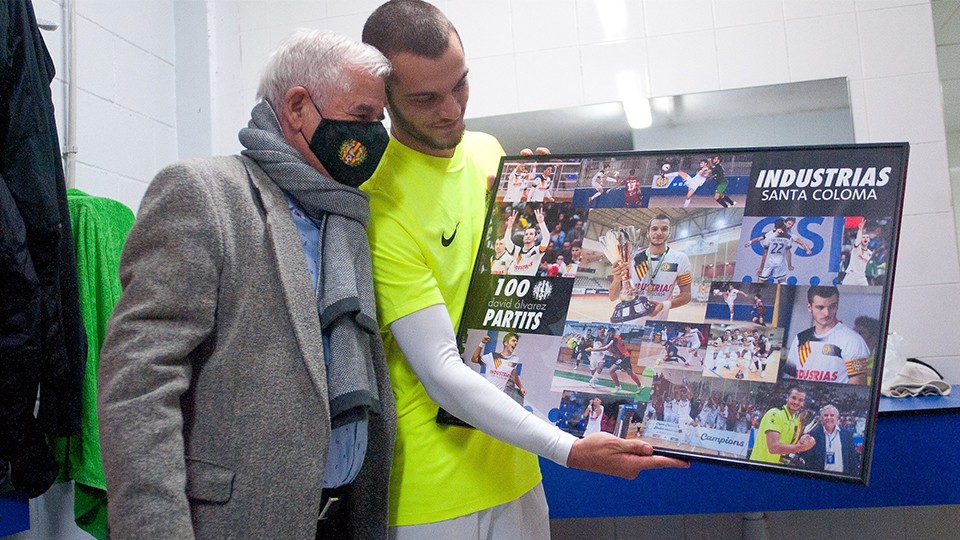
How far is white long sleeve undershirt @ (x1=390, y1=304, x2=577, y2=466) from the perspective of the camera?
1420mm

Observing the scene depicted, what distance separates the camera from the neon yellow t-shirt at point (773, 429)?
1.31 m

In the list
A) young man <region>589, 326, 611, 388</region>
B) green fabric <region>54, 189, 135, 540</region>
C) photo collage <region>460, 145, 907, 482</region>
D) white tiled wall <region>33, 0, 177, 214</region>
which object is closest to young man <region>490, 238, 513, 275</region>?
photo collage <region>460, 145, 907, 482</region>

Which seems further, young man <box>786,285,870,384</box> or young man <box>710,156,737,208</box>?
young man <box>710,156,737,208</box>

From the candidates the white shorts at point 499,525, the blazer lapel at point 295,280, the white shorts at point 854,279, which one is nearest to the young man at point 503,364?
the white shorts at point 499,525

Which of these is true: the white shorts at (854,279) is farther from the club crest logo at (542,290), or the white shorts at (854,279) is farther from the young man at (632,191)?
the club crest logo at (542,290)

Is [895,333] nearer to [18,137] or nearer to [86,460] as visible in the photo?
[86,460]

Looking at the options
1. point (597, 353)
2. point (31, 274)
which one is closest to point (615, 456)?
point (597, 353)

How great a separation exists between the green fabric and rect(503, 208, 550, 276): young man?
4.05 feet

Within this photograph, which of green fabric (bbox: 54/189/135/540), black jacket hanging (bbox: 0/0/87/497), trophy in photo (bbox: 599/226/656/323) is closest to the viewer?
trophy in photo (bbox: 599/226/656/323)

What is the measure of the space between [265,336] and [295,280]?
99 millimetres

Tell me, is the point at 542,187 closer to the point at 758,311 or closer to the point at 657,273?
the point at 657,273

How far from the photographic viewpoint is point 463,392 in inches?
56.1

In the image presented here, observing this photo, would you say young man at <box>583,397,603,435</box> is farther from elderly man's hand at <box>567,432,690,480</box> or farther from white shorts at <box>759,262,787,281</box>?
white shorts at <box>759,262,787,281</box>

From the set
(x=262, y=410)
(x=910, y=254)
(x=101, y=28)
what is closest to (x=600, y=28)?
(x=910, y=254)
